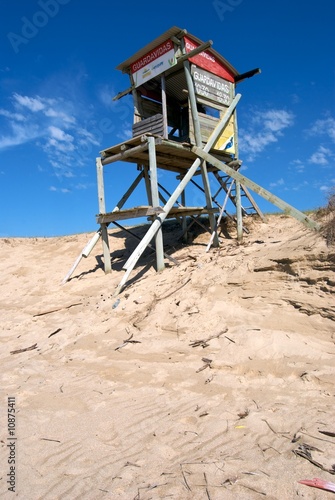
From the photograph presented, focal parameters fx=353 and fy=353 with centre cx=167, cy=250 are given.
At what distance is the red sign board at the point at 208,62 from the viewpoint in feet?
33.8

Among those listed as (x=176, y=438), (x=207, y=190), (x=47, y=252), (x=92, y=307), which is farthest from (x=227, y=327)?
(x=47, y=252)

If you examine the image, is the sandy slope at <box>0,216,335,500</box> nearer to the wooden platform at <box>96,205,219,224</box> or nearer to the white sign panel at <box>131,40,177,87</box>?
the wooden platform at <box>96,205,219,224</box>

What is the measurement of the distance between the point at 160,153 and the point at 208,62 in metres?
3.22

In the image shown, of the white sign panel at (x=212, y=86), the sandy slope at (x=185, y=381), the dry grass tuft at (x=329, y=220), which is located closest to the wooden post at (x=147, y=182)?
the white sign panel at (x=212, y=86)

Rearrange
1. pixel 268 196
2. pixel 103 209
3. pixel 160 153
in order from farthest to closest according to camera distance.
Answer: pixel 103 209
pixel 160 153
pixel 268 196

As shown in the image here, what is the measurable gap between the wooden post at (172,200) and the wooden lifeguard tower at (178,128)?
3 centimetres

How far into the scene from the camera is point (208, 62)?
1101cm

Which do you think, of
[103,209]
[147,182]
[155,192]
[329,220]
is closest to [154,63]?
Result: [147,182]

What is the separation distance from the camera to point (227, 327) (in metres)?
6.05

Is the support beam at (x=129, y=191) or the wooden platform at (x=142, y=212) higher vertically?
the support beam at (x=129, y=191)

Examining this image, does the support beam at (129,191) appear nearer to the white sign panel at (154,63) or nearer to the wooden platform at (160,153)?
the wooden platform at (160,153)

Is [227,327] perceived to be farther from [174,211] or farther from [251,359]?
[174,211]

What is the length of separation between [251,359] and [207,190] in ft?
23.0

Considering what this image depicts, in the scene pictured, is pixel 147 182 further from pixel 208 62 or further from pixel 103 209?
pixel 208 62
